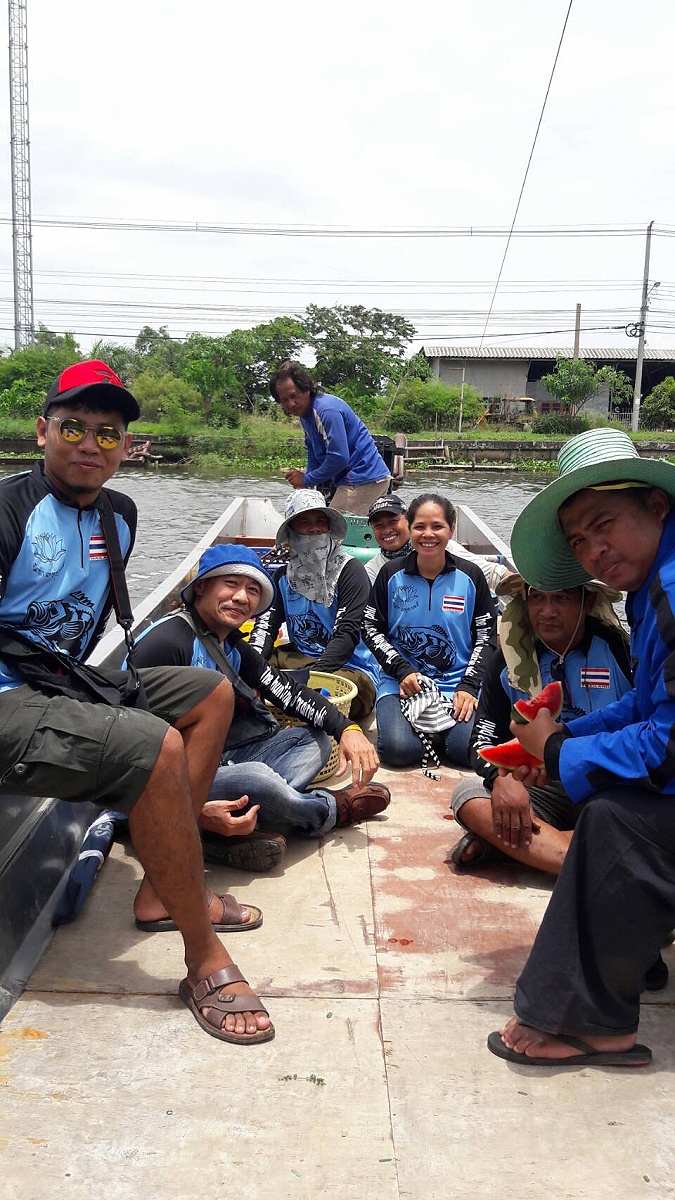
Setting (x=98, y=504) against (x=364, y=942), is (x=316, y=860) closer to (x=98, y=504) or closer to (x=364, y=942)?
(x=364, y=942)

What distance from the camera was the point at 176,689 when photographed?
2.54 m

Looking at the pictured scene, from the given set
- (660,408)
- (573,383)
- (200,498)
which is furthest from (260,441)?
(660,408)

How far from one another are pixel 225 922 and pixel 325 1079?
0.70 metres

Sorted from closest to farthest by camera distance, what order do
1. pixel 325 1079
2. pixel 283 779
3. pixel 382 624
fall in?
pixel 325 1079 < pixel 283 779 < pixel 382 624

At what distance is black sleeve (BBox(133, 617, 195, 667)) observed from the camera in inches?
115

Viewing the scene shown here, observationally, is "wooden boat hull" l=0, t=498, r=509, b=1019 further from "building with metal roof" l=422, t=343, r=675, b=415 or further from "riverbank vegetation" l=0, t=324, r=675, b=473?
"building with metal roof" l=422, t=343, r=675, b=415

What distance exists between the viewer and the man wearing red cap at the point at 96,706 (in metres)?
2.14

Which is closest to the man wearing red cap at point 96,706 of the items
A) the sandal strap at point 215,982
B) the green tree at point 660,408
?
the sandal strap at point 215,982

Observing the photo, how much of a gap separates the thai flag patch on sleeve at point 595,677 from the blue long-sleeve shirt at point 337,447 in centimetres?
345

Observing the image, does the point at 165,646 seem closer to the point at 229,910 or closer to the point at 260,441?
the point at 229,910

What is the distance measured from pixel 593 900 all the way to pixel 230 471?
108ft

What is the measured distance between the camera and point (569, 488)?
2162 millimetres

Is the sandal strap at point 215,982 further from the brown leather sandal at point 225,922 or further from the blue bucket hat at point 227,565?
the blue bucket hat at point 227,565

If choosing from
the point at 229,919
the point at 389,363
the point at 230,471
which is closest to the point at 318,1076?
the point at 229,919
